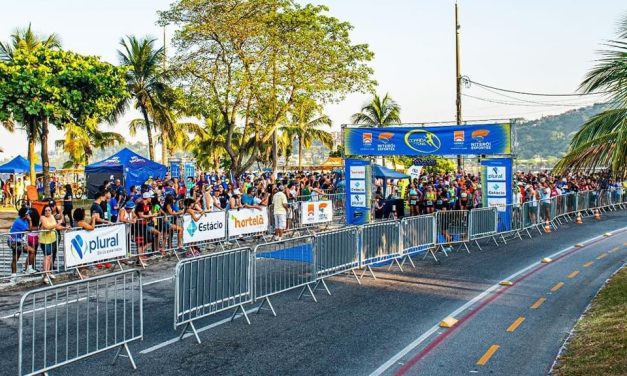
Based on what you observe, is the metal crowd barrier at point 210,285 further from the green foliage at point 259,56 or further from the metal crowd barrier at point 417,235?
the green foliage at point 259,56

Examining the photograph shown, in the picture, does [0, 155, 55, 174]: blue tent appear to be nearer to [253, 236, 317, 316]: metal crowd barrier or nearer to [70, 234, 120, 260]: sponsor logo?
[70, 234, 120, 260]: sponsor logo

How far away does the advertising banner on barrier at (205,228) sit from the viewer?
16.7m

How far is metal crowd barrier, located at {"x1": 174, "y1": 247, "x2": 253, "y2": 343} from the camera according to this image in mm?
9011

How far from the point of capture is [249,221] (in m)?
19.1

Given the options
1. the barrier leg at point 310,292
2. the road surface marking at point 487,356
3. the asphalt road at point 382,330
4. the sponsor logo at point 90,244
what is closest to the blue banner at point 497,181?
the asphalt road at point 382,330

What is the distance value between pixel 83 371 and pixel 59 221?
809cm

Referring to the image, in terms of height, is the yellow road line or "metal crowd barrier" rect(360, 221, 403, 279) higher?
"metal crowd barrier" rect(360, 221, 403, 279)

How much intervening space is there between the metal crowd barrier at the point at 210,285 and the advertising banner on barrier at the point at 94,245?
4.63 m

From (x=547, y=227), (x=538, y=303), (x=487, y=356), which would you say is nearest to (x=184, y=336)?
(x=487, y=356)

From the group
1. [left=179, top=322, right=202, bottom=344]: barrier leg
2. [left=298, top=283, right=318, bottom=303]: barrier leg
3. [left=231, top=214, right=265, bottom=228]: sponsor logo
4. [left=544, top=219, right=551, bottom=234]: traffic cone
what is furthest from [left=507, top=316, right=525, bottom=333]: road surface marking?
[left=544, top=219, right=551, bottom=234]: traffic cone

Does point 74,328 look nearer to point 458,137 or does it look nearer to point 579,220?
point 458,137

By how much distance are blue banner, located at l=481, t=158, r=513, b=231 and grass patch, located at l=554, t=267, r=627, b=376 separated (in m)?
10.6

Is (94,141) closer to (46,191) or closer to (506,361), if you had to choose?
(46,191)

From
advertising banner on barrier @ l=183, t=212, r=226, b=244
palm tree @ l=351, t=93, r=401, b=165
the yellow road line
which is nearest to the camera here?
the yellow road line
